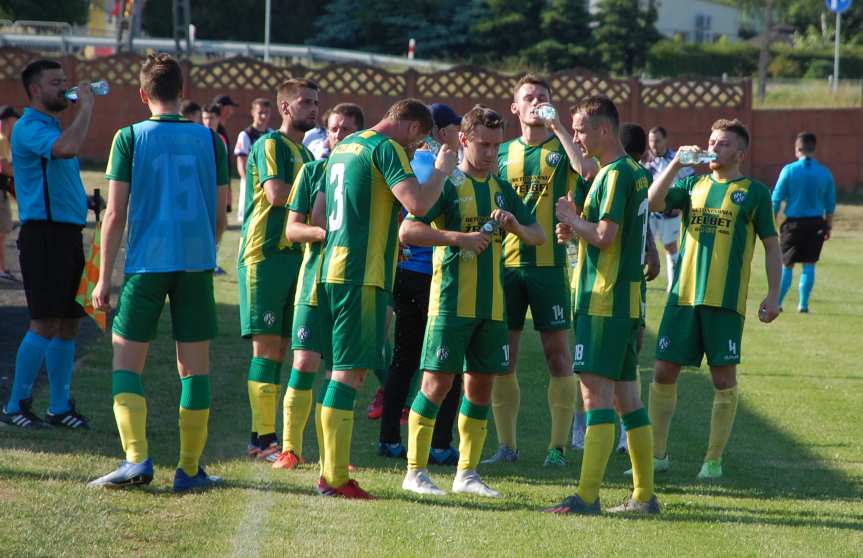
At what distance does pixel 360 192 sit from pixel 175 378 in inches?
156

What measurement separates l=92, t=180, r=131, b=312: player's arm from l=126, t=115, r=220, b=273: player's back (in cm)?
6

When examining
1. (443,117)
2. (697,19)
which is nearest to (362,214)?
(443,117)

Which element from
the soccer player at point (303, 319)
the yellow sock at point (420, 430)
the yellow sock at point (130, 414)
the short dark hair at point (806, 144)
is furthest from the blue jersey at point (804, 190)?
the yellow sock at point (130, 414)

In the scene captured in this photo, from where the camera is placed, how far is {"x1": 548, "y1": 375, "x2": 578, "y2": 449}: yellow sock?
7.62m

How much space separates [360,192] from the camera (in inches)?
246

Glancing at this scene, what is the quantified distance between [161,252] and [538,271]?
235 centimetres

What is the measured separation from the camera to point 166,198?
615 cm

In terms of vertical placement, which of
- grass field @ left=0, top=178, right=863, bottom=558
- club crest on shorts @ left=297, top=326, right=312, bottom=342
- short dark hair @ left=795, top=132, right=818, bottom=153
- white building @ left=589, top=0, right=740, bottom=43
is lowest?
grass field @ left=0, top=178, right=863, bottom=558

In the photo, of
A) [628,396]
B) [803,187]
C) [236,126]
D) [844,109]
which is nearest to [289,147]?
[628,396]

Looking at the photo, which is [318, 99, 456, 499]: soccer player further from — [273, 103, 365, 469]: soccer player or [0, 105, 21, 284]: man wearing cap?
[0, 105, 21, 284]: man wearing cap

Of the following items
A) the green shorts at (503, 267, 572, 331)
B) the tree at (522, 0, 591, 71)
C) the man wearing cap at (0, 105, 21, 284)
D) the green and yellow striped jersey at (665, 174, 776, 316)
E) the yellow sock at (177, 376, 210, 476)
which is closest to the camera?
the yellow sock at (177, 376, 210, 476)

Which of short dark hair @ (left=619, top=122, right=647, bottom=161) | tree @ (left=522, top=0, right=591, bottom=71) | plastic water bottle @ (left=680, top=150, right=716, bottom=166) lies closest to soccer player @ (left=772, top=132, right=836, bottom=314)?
short dark hair @ (left=619, top=122, right=647, bottom=161)

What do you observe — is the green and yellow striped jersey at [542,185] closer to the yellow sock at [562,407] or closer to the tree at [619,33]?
the yellow sock at [562,407]

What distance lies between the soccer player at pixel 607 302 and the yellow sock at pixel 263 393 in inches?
75.7
